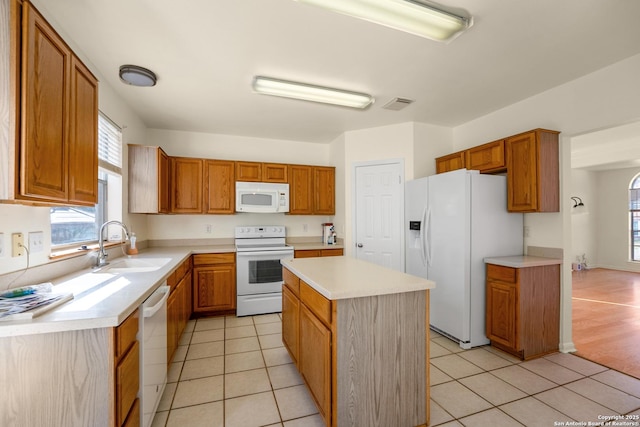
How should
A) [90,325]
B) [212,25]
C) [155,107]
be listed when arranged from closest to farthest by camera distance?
1. [90,325]
2. [212,25]
3. [155,107]

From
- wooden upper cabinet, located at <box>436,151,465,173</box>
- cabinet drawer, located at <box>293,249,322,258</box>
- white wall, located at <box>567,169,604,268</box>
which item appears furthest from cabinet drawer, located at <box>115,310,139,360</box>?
white wall, located at <box>567,169,604,268</box>

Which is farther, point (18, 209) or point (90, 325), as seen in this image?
point (18, 209)

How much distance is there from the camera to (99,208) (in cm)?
280

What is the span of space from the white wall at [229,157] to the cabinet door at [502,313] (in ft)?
8.41

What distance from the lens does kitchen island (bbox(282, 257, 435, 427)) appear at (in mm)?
1554

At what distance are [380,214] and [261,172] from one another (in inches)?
72.7

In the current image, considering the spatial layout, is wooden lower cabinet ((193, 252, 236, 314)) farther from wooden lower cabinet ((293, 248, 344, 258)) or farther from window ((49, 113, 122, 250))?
window ((49, 113, 122, 250))

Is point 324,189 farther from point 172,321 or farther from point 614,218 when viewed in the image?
point 614,218

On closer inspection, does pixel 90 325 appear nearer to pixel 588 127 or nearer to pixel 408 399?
pixel 408 399

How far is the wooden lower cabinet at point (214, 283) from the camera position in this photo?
3557 millimetres

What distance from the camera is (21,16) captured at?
1.16 meters

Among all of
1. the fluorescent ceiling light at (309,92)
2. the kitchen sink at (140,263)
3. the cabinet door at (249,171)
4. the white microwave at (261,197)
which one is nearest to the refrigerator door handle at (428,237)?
the fluorescent ceiling light at (309,92)

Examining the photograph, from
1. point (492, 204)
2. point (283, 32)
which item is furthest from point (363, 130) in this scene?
point (283, 32)

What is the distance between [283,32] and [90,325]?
2.04 metres
